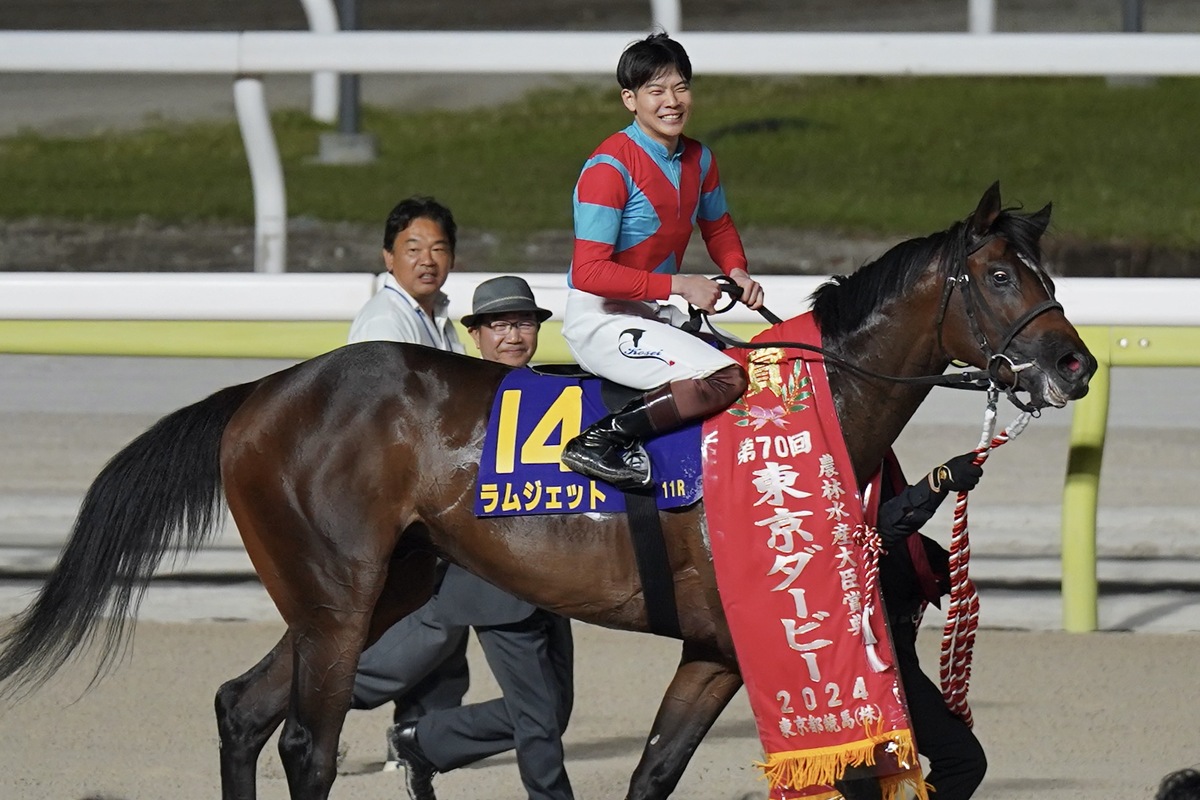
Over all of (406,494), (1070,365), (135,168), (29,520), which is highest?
(135,168)

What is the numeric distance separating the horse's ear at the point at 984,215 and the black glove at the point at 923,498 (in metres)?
0.50

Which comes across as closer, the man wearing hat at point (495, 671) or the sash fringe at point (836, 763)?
the sash fringe at point (836, 763)

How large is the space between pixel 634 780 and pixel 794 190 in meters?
6.40

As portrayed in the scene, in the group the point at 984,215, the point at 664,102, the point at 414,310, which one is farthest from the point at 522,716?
the point at 984,215

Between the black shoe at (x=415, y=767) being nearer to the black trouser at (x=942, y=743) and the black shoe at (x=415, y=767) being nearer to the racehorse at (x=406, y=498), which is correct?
the racehorse at (x=406, y=498)

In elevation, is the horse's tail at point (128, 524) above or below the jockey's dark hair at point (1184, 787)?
above

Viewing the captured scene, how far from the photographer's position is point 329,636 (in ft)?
13.9

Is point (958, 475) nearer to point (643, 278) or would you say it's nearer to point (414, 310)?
point (643, 278)

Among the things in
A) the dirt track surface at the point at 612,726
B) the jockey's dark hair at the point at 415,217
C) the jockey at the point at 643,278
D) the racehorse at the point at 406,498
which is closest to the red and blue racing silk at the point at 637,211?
the jockey at the point at 643,278

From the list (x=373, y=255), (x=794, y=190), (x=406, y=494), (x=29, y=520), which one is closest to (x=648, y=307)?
(x=406, y=494)

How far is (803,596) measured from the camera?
3.89 meters

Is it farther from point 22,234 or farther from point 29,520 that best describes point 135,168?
point 29,520

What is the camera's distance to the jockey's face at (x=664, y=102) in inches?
160

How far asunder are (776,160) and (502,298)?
6.55 metres
